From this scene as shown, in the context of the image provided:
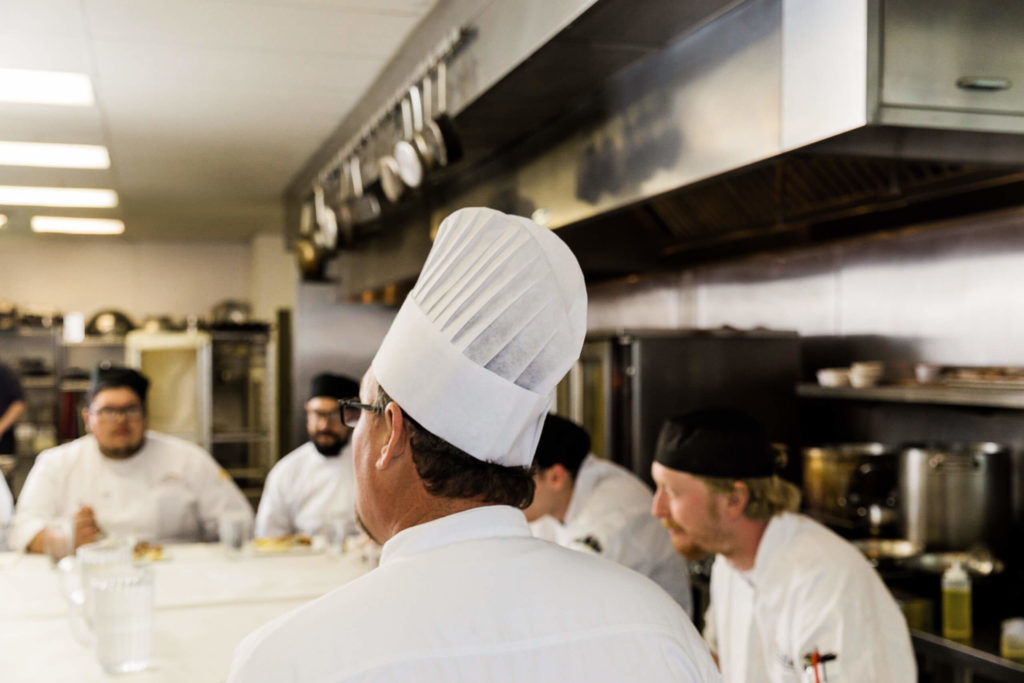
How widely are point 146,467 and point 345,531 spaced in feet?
4.16

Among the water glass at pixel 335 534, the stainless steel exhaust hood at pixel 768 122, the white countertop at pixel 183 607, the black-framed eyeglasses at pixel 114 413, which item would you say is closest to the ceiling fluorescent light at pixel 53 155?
the black-framed eyeglasses at pixel 114 413

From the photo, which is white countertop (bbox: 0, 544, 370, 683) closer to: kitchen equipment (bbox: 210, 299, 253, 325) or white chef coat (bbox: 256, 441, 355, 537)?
white chef coat (bbox: 256, 441, 355, 537)

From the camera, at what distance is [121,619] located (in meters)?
2.06

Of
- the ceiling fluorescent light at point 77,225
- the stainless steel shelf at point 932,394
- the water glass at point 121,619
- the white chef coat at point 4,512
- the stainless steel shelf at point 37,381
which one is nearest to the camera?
the water glass at point 121,619

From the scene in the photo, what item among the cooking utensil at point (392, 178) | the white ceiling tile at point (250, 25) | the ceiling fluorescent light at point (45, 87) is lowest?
the cooking utensil at point (392, 178)

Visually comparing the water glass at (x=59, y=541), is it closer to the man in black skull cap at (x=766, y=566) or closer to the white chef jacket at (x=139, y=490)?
the white chef jacket at (x=139, y=490)

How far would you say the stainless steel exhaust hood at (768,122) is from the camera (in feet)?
5.72

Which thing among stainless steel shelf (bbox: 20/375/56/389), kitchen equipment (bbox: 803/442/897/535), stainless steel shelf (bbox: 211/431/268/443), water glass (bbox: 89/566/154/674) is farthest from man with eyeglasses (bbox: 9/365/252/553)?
stainless steel shelf (bbox: 20/375/56/389)

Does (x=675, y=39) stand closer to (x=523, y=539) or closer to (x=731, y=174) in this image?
(x=731, y=174)

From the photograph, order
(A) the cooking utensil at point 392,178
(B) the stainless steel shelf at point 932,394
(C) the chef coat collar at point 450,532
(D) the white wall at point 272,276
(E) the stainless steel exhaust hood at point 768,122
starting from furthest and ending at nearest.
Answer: (D) the white wall at point 272,276, (A) the cooking utensil at point 392,178, (B) the stainless steel shelf at point 932,394, (E) the stainless steel exhaust hood at point 768,122, (C) the chef coat collar at point 450,532

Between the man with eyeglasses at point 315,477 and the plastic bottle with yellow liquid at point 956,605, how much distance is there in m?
2.67

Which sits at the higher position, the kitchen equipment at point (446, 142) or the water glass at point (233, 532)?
the kitchen equipment at point (446, 142)

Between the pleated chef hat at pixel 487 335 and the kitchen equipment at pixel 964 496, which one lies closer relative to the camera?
the pleated chef hat at pixel 487 335

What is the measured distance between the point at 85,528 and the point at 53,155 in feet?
9.82
